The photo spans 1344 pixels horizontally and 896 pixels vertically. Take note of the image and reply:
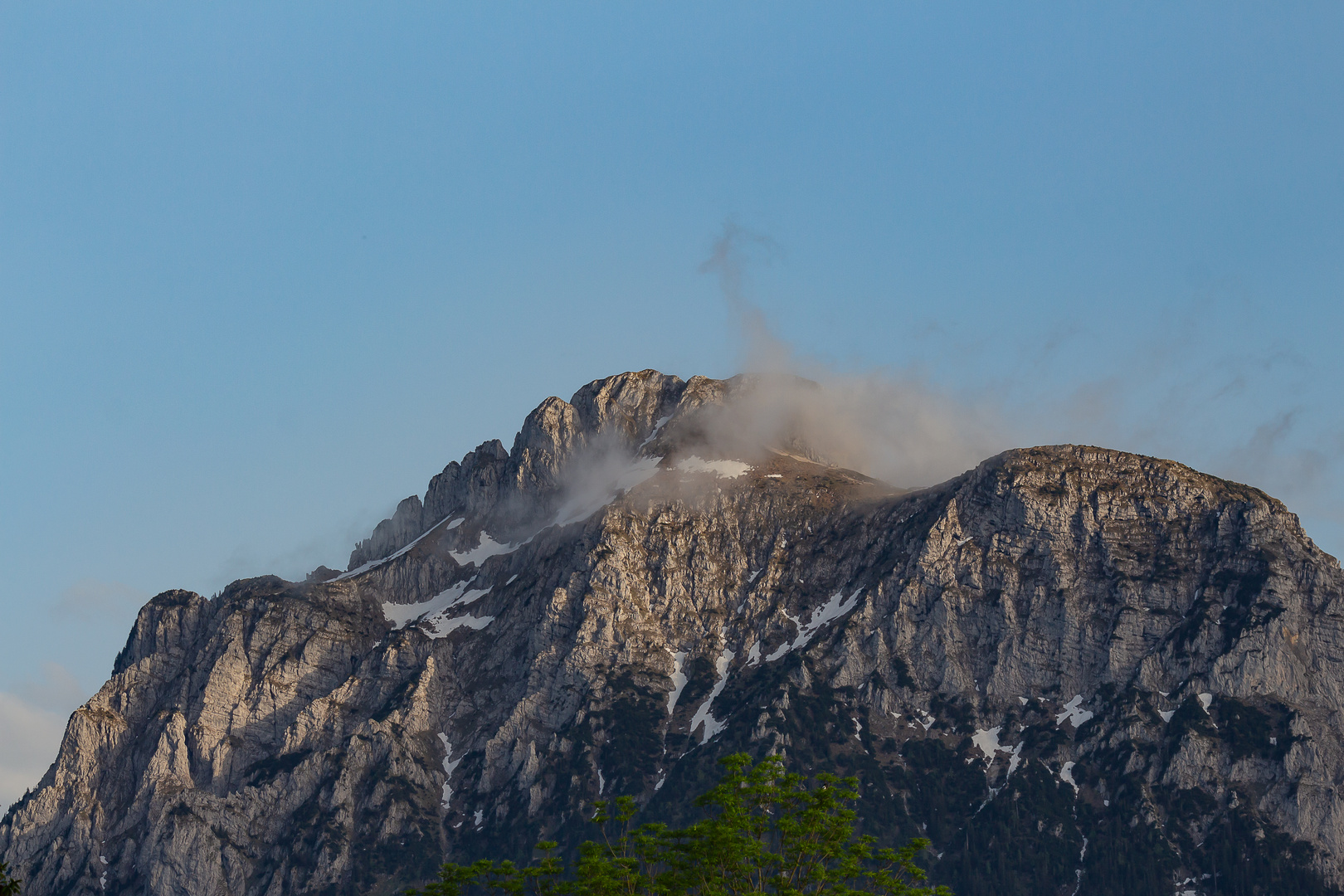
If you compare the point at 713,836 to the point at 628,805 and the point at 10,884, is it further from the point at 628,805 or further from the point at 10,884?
the point at 10,884

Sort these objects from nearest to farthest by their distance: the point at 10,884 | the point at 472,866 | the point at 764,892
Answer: the point at 10,884, the point at 764,892, the point at 472,866

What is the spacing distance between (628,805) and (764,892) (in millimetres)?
17970

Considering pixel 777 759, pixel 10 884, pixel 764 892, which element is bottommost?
pixel 10 884

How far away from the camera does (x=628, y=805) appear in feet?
481

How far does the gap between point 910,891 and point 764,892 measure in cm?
1257

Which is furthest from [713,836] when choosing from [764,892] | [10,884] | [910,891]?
[10,884]

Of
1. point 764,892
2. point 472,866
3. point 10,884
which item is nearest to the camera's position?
point 10,884

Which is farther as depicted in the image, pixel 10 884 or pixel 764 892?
pixel 764 892

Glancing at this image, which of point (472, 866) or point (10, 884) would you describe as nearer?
point (10, 884)

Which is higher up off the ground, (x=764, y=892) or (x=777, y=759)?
(x=777, y=759)

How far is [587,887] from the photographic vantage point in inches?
5359

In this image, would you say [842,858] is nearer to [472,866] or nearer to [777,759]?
[777,759]

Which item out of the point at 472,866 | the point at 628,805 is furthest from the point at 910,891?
the point at 472,866

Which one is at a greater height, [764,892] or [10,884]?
[764,892]
